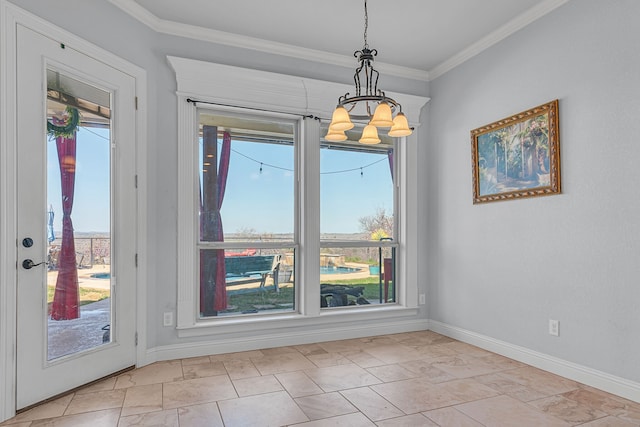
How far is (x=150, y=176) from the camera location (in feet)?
11.4

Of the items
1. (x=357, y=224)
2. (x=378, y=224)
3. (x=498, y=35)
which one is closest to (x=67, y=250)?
(x=357, y=224)

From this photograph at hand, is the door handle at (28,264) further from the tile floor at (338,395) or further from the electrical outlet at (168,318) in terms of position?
the electrical outlet at (168,318)

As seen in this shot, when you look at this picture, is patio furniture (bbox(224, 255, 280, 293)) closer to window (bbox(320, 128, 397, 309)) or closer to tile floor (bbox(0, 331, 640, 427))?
window (bbox(320, 128, 397, 309))

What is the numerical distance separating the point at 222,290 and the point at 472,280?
2.42 m

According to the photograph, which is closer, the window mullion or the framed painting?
the framed painting

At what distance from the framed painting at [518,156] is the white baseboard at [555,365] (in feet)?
4.26

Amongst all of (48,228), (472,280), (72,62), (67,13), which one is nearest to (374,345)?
(472,280)

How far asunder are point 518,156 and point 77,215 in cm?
349

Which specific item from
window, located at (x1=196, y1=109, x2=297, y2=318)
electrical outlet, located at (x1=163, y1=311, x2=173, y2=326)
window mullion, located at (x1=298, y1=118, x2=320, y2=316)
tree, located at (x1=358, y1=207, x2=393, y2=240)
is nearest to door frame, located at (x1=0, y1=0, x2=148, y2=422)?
electrical outlet, located at (x1=163, y1=311, x2=173, y2=326)

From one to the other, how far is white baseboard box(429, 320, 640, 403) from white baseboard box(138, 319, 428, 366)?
556 millimetres

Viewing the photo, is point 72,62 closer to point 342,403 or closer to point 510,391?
point 342,403

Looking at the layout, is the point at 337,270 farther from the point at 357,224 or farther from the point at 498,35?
the point at 498,35

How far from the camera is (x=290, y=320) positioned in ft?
13.1

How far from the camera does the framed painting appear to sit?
3.23 m
